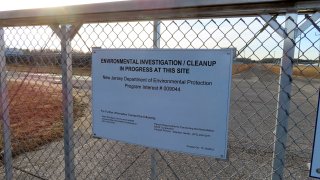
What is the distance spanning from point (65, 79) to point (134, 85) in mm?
767

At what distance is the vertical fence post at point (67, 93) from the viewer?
261 cm

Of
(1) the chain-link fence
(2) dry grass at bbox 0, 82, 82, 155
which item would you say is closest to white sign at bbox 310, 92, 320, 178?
(1) the chain-link fence

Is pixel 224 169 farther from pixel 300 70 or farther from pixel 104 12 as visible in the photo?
pixel 104 12

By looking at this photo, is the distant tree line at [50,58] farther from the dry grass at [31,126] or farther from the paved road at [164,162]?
the paved road at [164,162]

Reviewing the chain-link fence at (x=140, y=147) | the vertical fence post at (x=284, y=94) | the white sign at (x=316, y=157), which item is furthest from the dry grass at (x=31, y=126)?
the white sign at (x=316, y=157)

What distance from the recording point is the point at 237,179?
4.50 meters

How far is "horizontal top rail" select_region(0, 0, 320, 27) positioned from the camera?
1.76 m

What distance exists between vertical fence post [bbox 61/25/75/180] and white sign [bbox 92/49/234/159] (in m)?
0.38

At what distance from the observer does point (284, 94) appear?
1.88m

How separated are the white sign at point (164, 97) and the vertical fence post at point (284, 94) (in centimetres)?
30

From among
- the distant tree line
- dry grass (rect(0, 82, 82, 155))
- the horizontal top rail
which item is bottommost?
dry grass (rect(0, 82, 82, 155))

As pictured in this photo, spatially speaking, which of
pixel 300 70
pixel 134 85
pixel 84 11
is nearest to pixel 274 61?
pixel 300 70

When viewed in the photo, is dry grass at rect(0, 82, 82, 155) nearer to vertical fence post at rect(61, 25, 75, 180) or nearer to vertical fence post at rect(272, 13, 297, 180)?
vertical fence post at rect(61, 25, 75, 180)

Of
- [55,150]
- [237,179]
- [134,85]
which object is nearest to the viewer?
[134,85]
